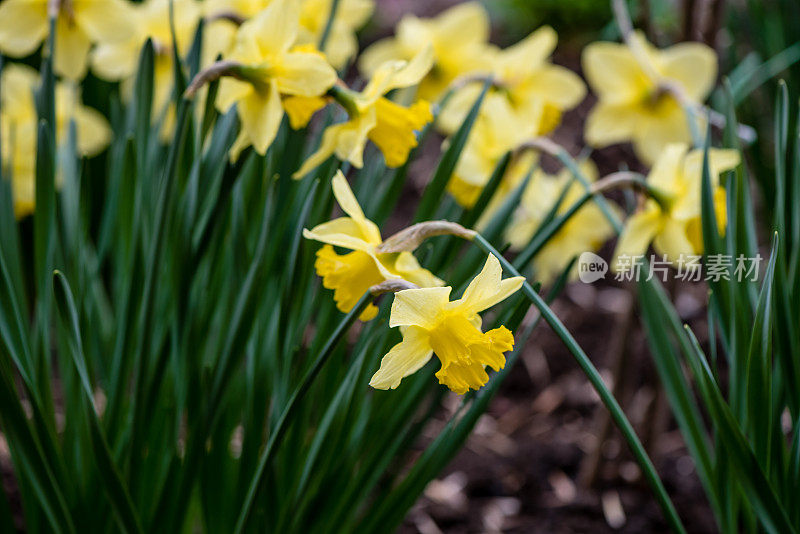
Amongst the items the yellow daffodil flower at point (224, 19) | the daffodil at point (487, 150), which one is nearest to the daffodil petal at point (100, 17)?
the yellow daffodil flower at point (224, 19)

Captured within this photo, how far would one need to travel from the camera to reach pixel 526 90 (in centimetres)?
129

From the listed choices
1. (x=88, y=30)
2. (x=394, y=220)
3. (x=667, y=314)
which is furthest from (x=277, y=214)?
(x=394, y=220)

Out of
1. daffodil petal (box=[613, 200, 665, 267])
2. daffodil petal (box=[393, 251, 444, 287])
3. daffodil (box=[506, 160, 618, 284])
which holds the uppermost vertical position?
daffodil petal (box=[393, 251, 444, 287])

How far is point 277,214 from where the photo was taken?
1029 millimetres

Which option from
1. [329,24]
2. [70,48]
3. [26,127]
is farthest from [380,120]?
[26,127]

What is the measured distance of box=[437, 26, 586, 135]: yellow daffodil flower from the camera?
1229mm

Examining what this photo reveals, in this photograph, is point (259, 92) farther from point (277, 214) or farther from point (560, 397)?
point (560, 397)

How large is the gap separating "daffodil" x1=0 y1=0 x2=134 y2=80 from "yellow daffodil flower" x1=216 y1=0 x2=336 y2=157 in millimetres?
289

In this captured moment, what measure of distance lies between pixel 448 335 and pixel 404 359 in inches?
1.7

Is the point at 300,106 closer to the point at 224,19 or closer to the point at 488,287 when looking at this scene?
the point at 224,19

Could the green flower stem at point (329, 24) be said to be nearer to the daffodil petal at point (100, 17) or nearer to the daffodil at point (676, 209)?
the daffodil petal at point (100, 17)

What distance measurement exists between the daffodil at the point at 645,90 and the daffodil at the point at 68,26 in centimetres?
70

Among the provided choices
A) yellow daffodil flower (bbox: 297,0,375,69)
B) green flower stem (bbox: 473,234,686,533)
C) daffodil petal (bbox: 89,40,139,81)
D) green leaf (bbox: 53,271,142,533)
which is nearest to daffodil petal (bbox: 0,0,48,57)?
daffodil petal (bbox: 89,40,139,81)

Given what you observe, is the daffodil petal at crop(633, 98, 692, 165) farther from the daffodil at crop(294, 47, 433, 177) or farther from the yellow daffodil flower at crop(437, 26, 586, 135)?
the daffodil at crop(294, 47, 433, 177)
